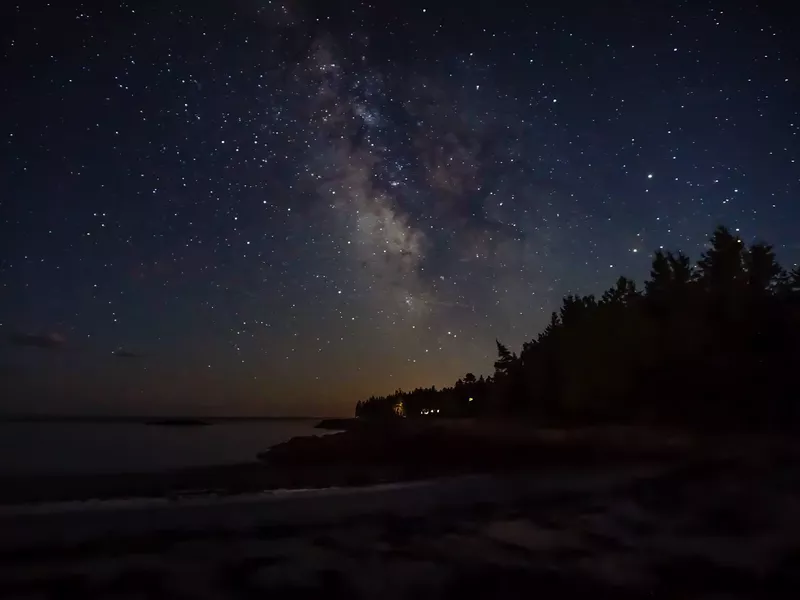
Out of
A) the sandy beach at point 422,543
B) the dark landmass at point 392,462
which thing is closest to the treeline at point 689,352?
the dark landmass at point 392,462

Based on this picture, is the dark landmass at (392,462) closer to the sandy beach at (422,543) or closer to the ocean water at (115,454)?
the sandy beach at (422,543)

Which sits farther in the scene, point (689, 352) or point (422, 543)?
point (689, 352)

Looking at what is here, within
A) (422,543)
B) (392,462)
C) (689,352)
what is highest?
(689,352)

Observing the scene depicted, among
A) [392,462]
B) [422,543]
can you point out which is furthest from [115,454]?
[422,543]

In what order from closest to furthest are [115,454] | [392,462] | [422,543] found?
[422,543] → [392,462] → [115,454]

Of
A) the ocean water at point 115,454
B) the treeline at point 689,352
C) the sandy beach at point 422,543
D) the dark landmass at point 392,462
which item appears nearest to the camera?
the sandy beach at point 422,543

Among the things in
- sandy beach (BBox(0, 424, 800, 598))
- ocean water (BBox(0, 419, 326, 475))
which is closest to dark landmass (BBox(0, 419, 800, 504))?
sandy beach (BBox(0, 424, 800, 598))

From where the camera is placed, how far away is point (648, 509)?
48.4 ft

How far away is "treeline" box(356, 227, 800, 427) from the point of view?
46156 mm

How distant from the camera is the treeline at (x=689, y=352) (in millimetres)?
46156

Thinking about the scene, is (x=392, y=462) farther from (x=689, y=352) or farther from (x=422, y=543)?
(x=689, y=352)

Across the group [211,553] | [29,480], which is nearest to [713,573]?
[211,553]

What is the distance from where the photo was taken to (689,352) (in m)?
50.7

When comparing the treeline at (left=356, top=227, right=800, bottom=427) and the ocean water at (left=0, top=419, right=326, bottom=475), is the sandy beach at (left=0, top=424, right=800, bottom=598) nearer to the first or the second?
the ocean water at (left=0, top=419, right=326, bottom=475)
